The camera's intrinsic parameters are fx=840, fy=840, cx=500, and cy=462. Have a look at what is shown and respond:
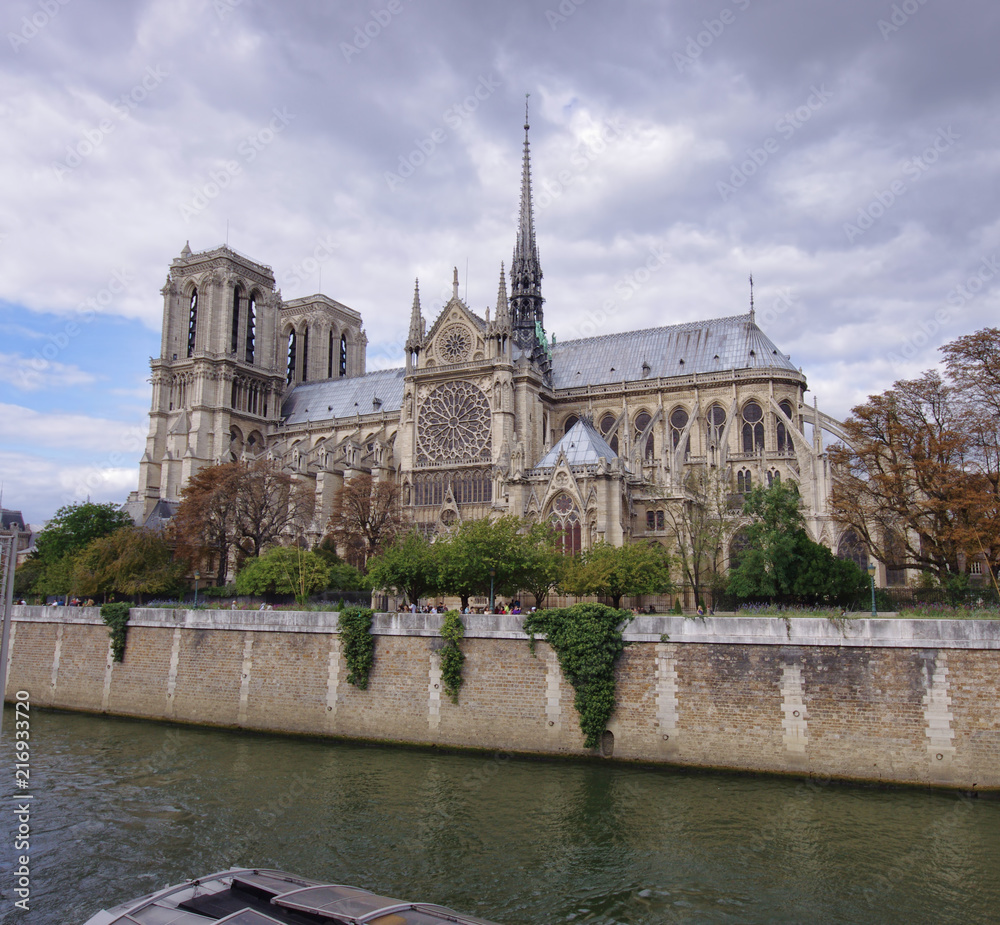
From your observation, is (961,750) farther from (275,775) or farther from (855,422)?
(275,775)

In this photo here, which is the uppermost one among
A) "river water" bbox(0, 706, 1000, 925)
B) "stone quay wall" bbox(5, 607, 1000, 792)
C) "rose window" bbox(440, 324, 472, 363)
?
"rose window" bbox(440, 324, 472, 363)

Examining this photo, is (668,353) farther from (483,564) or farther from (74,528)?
(74,528)

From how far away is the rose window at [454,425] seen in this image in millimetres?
55156

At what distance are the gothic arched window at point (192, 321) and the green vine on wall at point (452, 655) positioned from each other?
55505 millimetres

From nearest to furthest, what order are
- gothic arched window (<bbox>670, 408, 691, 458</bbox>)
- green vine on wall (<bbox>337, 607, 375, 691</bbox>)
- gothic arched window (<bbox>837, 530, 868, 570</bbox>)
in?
green vine on wall (<bbox>337, 607, 375, 691</bbox>) < gothic arched window (<bbox>837, 530, 868, 570</bbox>) < gothic arched window (<bbox>670, 408, 691, 458</bbox>)

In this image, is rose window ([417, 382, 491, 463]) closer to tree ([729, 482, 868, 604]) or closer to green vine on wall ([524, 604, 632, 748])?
tree ([729, 482, 868, 604])

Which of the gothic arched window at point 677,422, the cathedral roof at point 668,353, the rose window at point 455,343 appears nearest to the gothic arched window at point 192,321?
the rose window at point 455,343

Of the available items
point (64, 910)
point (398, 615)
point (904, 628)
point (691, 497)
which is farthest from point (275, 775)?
point (691, 497)

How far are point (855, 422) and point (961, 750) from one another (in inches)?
532

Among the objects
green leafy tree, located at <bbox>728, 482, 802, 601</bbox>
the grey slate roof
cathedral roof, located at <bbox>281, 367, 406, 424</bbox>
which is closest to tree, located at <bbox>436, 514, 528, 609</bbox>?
green leafy tree, located at <bbox>728, 482, 802, 601</bbox>

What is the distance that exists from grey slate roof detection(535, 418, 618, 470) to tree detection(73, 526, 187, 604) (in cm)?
2030

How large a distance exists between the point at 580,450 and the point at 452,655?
19.5 metres

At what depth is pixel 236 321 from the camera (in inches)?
3002

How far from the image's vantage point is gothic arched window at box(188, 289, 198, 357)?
74.6 m
